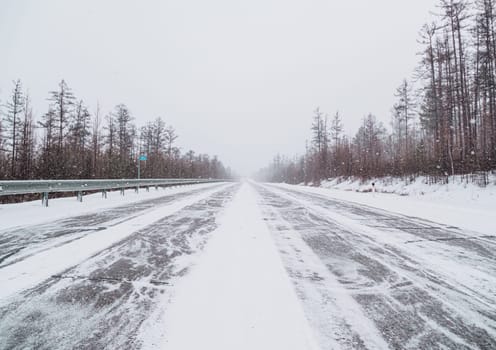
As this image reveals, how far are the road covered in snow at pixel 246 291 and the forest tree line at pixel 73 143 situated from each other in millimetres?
14110

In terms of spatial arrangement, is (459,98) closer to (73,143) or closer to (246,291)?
(246,291)

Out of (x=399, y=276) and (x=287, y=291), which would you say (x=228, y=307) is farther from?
(x=399, y=276)

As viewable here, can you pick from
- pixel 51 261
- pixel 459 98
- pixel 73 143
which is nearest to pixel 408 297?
pixel 51 261

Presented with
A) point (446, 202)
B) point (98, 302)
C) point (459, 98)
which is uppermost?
point (459, 98)

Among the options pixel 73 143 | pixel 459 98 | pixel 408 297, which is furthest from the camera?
pixel 73 143

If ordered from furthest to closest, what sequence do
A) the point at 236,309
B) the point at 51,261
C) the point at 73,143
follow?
the point at 73,143, the point at 51,261, the point at 236,309

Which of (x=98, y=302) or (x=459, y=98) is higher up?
(x=459, y=98)

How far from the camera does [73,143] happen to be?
23453 millimetres

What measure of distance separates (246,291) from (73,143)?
28.7 metres

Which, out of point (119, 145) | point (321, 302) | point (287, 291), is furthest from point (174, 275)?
point (119, 145)

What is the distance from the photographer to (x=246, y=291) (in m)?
2.19

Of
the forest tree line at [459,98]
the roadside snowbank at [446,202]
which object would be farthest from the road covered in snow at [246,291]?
the forest tree line at [459,98]

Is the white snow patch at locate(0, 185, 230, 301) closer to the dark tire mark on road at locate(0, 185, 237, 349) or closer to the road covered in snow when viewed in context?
the road covered in snow

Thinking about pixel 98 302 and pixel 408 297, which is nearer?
pixel 98 302
